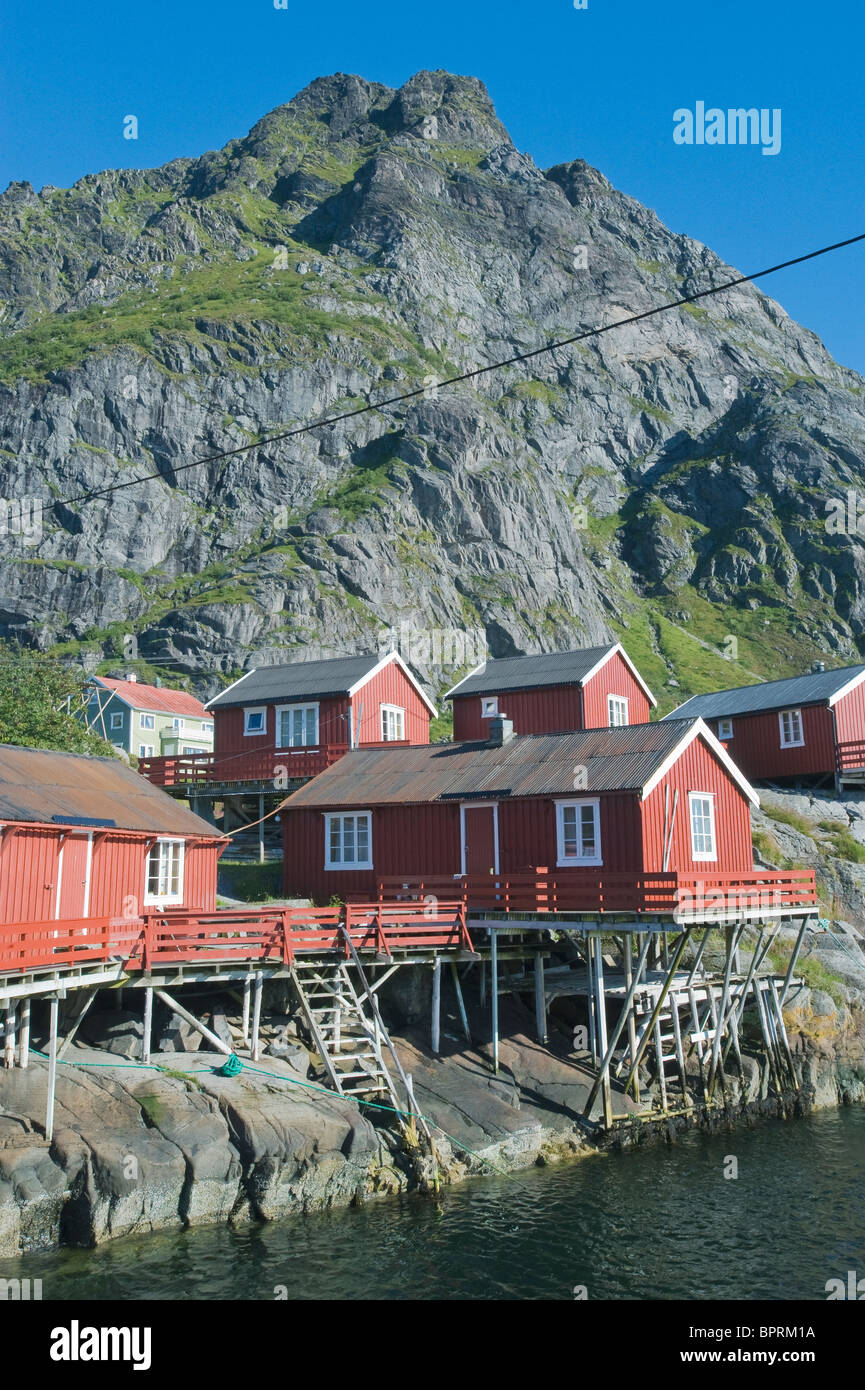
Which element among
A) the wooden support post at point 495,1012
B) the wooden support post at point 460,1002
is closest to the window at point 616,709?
the wooden support post at point 460,1002

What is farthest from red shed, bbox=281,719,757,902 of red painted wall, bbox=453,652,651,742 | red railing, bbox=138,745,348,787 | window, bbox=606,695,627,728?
window, bbox=606,695,627,728

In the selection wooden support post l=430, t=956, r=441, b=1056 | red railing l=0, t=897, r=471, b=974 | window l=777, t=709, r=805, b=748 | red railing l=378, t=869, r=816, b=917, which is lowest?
wooden support post l=430, t=956, r=441, b=1056

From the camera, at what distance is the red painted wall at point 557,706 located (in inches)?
1912

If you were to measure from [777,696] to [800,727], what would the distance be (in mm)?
2539

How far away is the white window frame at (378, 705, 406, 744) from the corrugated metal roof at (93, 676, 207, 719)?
87.8 feet

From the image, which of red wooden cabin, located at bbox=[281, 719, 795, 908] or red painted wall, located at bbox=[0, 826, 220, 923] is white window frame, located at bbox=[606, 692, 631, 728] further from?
red painted wall, located at bbox=[0, 826, 220, 923]

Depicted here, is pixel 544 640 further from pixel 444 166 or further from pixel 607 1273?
pixel 444 166

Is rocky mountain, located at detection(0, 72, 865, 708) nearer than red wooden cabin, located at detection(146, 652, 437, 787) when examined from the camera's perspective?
No

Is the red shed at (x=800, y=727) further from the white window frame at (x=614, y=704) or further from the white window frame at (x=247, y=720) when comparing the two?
the white window frame at (x=247, y=720)

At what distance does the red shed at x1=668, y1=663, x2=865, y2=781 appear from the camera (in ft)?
Answer: 155

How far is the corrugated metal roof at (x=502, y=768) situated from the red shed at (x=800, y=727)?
13.3 m
